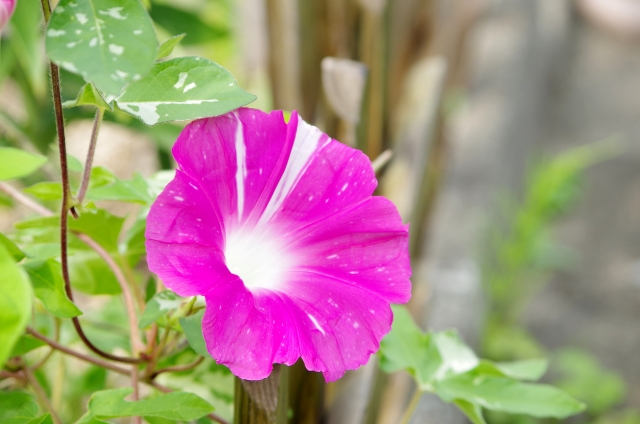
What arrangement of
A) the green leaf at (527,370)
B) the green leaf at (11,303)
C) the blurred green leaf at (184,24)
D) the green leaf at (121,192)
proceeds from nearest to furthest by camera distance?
1. the green leaf at (11,303)
2. the green leaf at (121,192)
3. the green leaf at (527,370)
4. the blurred green leaf at (184,24)

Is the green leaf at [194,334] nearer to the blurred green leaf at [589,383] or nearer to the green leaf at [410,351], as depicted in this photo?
the green leaf at [410,351]

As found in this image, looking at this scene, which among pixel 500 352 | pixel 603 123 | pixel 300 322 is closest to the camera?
pixel 300 322

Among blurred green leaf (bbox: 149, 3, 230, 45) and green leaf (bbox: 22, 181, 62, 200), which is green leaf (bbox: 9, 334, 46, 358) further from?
blurred green leaf (bbox: 149, 3, 230, 45)

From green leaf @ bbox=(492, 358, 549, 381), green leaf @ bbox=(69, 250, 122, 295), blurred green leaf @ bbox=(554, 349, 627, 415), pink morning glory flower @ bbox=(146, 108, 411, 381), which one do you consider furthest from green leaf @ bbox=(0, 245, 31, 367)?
blurred green leaf @ bbox=(554, 349, 627, 415)

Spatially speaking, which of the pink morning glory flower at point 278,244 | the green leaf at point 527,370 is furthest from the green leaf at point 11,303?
the green leaf at point 527,370

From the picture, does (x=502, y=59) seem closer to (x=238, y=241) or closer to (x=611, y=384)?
(x=611, y=384)

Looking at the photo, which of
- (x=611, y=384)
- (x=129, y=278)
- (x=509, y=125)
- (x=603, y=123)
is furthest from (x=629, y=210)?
(x=129, y=278)
